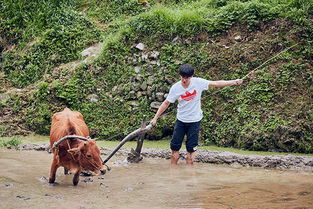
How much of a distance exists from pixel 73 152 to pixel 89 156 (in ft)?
0.91

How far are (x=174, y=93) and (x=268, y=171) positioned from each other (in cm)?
225

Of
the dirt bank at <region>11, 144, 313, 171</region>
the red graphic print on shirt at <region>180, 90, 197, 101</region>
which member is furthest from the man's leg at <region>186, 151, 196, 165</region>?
the red graphic print on shirt at <region>180, 90, 197, 101</region>

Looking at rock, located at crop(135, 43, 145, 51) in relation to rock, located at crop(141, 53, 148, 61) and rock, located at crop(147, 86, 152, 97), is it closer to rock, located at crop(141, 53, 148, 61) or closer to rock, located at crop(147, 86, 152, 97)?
rock, located at crop(141, 53, 148, 61)

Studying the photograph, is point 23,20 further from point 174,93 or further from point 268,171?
point 268,171

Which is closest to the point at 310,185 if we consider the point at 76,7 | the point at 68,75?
the point at 68,75

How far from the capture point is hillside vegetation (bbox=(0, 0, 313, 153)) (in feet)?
33.8

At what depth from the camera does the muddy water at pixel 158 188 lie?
18.0ft

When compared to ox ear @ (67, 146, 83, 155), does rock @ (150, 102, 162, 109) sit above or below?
above

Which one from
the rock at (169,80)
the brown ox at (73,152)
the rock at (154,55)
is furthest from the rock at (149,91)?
the brown ox at (73,152)

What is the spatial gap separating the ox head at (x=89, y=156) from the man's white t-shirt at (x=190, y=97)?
2.03 metres

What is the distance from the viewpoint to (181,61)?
11.9 metres

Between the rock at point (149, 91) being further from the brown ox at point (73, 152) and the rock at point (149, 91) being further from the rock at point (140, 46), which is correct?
the brown ox at point (73, 152)

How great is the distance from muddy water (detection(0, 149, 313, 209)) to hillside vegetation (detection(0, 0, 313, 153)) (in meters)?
2.28

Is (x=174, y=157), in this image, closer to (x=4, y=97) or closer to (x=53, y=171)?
(x=53, y=171)
